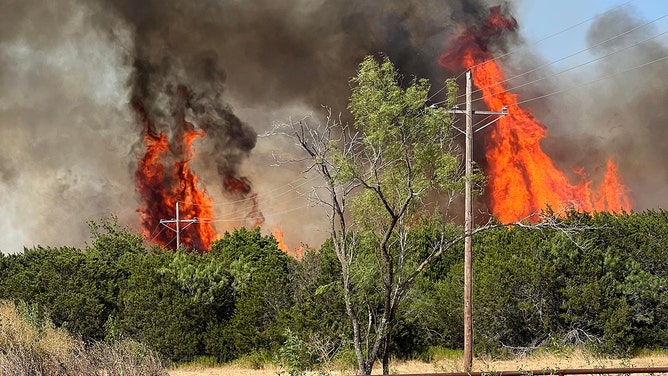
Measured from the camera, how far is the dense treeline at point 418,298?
33.8m

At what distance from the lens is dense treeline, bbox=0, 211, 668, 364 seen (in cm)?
3381

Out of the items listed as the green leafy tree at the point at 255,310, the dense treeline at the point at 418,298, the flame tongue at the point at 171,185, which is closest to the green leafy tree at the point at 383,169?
the dense treeline at the point at 418,298

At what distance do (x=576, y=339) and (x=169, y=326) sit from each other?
1687cm

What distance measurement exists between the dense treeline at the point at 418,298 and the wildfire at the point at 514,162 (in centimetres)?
Answer: 2845

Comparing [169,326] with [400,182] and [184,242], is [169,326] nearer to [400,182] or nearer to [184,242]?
[400,182]

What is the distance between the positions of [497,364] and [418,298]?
12.8 ft

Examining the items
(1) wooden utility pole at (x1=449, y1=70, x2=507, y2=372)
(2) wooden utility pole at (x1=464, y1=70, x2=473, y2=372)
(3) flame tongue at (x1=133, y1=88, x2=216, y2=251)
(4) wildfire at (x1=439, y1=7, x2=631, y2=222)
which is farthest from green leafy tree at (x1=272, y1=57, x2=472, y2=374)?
(3) flame tongue at (x1=133, y1=88, x2=216, y2=251)

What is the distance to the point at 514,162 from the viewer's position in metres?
67.6

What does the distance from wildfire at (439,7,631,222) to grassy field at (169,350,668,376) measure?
106 ft

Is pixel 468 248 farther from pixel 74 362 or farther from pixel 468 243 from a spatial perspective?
pixel 74 362

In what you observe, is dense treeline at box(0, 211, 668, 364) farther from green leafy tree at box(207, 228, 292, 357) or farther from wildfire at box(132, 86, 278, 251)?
wildfire at box(132, 86, 278, 251)

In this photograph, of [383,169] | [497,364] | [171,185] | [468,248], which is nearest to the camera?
[383,169]

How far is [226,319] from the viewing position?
38.7 meters

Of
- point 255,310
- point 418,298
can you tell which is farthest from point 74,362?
point 255,310
